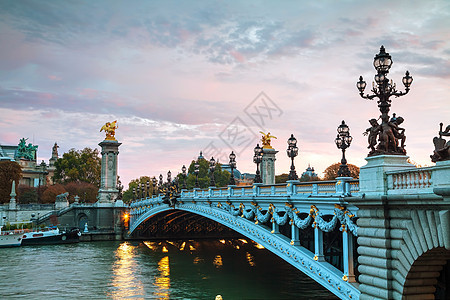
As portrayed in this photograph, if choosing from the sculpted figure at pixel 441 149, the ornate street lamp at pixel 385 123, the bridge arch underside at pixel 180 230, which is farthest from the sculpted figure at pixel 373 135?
the bridge arch underside at pixel 180 230

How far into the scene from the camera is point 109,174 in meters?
70.2

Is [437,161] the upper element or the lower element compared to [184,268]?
upper

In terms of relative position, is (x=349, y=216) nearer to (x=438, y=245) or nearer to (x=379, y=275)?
(x=379, y=275)

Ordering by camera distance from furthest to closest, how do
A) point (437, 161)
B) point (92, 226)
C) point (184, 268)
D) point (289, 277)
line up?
1. point (92, 226)
2. point (184, 268)
3. point (289, 277)
4. point (437, 161)

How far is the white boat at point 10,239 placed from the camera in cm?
4962

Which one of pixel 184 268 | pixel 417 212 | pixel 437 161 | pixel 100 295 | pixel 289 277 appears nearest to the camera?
pixel 437 161

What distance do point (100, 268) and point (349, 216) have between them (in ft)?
84.6

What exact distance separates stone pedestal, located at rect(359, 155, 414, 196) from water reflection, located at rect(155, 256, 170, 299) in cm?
1630

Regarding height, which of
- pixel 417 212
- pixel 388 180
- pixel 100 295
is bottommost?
pixel 100 295

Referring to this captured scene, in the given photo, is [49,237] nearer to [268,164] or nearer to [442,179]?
[268,164]

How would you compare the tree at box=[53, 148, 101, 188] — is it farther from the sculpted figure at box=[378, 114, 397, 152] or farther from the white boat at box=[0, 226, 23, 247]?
the sculpted figure at box=[378, 114, 397, 152]

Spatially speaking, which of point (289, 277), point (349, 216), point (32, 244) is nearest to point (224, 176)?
point (32, 244)

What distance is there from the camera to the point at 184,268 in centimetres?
3578

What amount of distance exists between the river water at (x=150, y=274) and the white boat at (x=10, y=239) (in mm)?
1899
